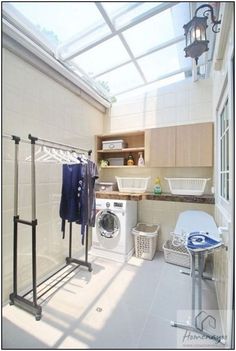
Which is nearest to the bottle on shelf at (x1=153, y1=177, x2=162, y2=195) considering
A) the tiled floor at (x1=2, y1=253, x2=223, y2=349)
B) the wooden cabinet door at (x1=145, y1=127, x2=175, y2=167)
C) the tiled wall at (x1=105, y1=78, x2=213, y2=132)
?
the wooden cabinet door at (x1=145, y1=127, x2=175, y2=167)

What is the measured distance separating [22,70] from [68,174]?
47.8 inches

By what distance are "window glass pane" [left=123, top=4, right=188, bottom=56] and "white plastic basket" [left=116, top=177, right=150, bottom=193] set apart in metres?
1.85

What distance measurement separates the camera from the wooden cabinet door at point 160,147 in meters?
2.85

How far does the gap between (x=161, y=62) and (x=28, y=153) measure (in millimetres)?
2282

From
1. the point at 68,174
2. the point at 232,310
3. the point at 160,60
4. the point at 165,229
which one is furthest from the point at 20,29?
the point at 165,229

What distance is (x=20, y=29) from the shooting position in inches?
73.1

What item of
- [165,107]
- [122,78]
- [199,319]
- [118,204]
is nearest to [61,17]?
[122,78]

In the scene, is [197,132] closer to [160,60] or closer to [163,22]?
[160,60]

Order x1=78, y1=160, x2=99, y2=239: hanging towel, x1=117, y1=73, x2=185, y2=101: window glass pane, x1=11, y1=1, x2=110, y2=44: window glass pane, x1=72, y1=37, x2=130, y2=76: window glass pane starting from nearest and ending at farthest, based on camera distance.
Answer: x1=11, y1=1, x2=110, y2=44: window glass pane → x1=78, y1=160, x2=99, y2=239: hanging towel → x1=72, y1=37, x2=130, y2=76: window glass pane → x1=117, y1=73, x2=185, y2=101: window glass pane

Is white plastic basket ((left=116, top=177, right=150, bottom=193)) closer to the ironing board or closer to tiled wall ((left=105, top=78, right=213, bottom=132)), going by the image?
tiled wall ((left=105, top=78, right=213, bottom=132))

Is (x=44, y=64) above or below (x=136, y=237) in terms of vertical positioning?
above

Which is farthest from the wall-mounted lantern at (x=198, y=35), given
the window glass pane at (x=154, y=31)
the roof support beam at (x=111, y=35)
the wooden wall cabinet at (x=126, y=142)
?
the wooden wall cabinet at (x=126, y=142)

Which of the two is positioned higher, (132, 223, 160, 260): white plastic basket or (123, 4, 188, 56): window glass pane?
(123, 4, 188, 56): window glass pane

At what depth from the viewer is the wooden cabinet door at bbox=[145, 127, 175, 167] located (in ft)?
9.36
